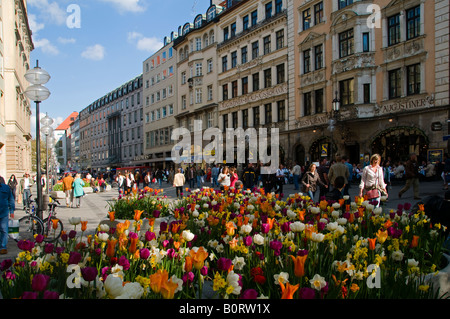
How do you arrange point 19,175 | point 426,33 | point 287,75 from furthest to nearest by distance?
point 287,75
point 19,175
point 426,33

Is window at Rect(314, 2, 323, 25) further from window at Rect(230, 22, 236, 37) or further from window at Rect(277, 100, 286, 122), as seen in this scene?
window at Rect(230, 22, 236, 37)

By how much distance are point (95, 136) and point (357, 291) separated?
322 ft

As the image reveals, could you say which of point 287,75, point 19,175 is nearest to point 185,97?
point 287,75

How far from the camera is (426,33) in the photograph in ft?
73.3

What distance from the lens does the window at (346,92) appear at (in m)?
26.7

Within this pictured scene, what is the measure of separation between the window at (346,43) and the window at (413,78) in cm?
441

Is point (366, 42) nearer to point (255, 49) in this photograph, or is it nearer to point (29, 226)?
point (255, 49)

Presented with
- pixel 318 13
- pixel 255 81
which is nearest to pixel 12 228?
pixel 318 13

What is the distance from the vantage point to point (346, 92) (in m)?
27.1

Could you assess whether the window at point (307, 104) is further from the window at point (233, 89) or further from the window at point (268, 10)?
the window at point (233, 89)

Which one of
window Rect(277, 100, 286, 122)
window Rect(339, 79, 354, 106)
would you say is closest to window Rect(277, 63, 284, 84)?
window Rect(277, 100, 286, 122)

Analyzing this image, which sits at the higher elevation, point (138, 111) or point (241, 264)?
point (138, 111)

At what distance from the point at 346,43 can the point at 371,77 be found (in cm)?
332

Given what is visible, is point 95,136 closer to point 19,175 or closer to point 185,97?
point 185,97
